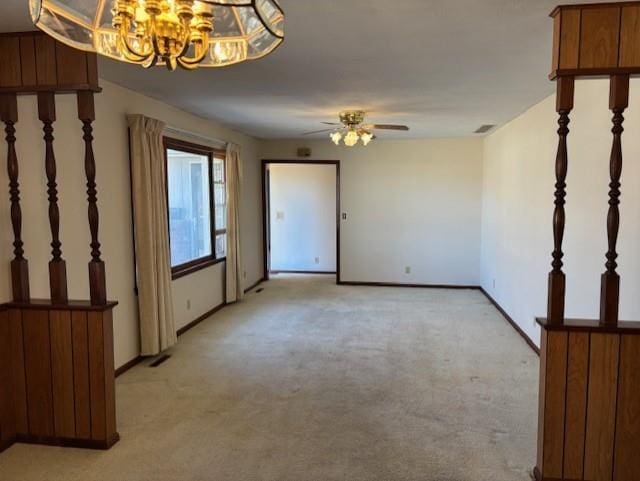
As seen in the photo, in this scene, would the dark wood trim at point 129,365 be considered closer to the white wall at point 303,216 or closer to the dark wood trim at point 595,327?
the dark wood trim at point 595,327

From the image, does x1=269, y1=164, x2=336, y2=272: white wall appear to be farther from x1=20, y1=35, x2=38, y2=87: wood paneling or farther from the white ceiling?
x1=20, y1=35, x2=38, y2=87: wood paneling

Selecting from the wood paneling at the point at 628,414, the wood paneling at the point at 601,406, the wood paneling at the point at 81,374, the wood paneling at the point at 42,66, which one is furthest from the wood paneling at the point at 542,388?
the wood paneling at the point at 42,66

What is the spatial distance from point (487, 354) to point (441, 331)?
0.76 meters

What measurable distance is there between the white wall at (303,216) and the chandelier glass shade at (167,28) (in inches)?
268

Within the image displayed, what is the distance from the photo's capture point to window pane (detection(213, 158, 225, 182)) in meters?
5.73

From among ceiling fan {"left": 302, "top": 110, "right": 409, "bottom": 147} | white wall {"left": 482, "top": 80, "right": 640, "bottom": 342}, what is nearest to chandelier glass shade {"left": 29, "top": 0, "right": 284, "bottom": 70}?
white wall {"left": 482, "top": 80, "right": 640, "bottom": 342}

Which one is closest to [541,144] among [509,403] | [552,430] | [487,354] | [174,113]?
[487,354]

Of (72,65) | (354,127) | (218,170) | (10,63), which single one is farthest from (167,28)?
(218,170)

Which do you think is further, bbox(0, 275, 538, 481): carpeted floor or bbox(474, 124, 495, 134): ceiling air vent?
bbox(474, 124, 495, 134): ceiling air vent

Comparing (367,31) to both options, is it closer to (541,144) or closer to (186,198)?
(541,144)

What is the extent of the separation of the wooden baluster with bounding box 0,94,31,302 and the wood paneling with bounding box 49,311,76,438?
27 cm

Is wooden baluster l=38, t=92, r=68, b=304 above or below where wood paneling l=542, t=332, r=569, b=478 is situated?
above

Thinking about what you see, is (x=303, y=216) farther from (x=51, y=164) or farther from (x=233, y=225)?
(x=51, y=164)

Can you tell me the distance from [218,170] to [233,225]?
734mm
